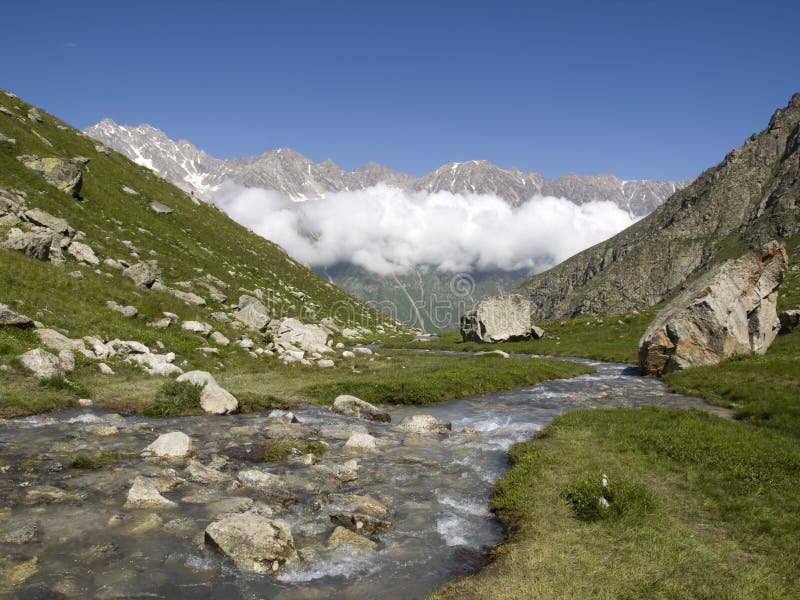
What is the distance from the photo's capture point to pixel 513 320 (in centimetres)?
7325

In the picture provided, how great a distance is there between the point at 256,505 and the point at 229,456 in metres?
4.70

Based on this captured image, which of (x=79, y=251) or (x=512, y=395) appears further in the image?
(x=79, y=251)

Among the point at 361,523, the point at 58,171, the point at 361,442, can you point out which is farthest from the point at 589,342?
the point at 58,171

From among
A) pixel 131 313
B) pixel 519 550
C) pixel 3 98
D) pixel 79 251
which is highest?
pixel 3 98

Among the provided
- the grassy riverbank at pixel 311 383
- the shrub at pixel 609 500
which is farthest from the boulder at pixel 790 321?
the shrub at pixel 609 500

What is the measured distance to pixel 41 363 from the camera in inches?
934

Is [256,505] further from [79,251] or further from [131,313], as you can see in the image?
[79,251]

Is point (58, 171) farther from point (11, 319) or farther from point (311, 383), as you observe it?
point (311, 383)

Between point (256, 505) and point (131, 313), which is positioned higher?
point (131, 313)

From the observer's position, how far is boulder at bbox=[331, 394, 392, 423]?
84.3 ft

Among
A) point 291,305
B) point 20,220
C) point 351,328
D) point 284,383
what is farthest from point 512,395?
point 351,328

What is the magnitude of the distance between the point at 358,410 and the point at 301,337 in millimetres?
23949

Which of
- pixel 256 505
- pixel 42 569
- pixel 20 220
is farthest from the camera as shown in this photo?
pixel 20 220

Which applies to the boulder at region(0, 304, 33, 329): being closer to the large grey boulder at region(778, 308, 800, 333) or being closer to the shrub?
the shrub
